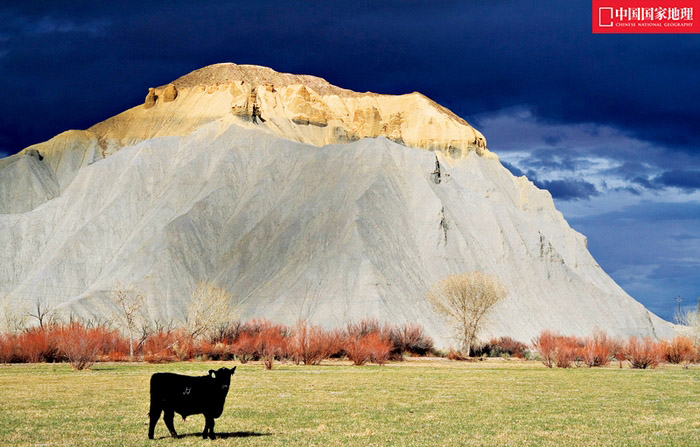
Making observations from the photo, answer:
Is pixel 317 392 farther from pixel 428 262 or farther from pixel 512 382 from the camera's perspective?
pixel 428 262

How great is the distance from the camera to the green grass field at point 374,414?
15352 mm

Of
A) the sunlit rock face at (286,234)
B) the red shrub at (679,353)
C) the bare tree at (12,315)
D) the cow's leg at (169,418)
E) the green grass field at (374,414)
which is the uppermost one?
the sunlit rock face at (286,234)

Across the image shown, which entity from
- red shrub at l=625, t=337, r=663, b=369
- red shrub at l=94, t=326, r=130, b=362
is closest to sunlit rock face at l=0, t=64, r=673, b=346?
red shrub at l=94, t=326, r=130, b=362

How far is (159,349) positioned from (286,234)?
3849 centimetres

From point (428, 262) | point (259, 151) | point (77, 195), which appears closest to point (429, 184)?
point (428, 262)

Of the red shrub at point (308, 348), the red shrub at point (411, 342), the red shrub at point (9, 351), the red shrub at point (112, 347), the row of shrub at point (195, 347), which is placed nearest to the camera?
the row of shrub at point (195, 347)

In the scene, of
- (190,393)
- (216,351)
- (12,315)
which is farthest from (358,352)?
(12,315)

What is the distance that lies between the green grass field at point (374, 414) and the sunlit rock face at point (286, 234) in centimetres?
4778

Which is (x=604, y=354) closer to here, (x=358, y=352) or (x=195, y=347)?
(x=358, y=352)

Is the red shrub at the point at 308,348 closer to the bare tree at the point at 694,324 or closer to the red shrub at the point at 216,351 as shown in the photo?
the red shrub at the point at 216,351

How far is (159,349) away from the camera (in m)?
55.7

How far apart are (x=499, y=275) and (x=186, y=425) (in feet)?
259

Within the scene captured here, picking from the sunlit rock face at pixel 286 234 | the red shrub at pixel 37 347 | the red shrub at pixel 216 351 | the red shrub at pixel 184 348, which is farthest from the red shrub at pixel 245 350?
the sunlit rock face at pixel 286 234

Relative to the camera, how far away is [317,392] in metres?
26.3
